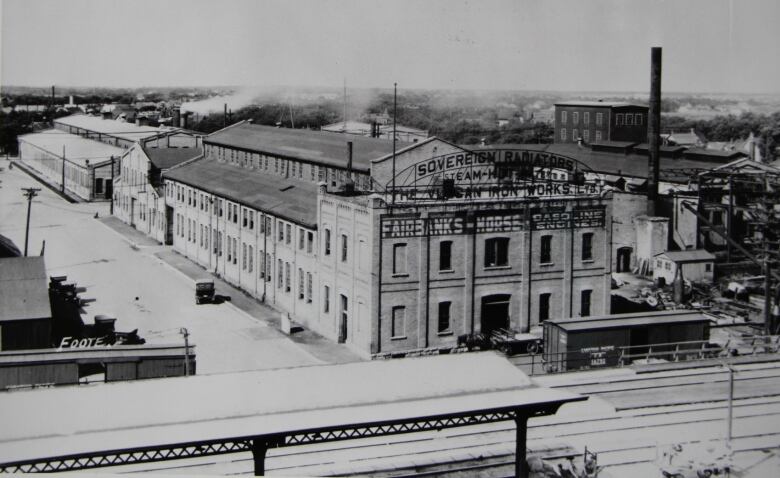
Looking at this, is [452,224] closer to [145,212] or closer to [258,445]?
[258,445]

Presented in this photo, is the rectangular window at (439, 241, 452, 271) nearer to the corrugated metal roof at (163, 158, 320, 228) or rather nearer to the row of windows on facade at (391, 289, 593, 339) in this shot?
the row of windows on facade at (391, 289, 593, 339)

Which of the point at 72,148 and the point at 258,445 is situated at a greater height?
the point at 72,148

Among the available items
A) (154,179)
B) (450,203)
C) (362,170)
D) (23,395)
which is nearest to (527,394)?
(23,395)

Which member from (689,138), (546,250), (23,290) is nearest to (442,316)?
(546,250)

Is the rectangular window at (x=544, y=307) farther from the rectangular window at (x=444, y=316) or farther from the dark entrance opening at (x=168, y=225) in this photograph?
the dark entrance opening at (x=168, y=225)

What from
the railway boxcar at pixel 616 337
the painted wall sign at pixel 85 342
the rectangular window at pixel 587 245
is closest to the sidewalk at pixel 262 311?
the painted wall sign at pixel 85 342

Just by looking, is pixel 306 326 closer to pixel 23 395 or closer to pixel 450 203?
pixel 450 203

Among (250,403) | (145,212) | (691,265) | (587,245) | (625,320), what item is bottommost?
(691,265)
